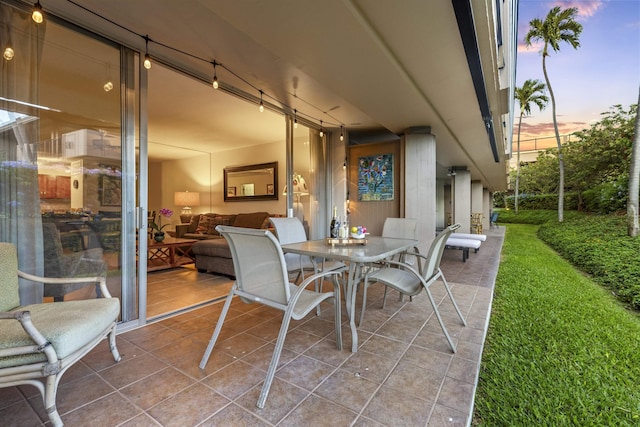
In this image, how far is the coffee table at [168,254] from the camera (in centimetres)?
442

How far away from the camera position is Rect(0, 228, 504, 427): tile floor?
1285mm

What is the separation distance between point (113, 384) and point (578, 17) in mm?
17730

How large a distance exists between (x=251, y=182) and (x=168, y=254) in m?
2.56

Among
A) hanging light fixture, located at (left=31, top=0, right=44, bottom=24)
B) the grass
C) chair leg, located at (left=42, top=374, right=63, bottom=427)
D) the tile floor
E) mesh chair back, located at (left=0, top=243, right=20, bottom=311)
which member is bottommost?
the grass

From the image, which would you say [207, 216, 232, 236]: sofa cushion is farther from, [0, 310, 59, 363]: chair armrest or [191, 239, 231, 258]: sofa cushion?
[0, 310, 59, 363]: chair armrest

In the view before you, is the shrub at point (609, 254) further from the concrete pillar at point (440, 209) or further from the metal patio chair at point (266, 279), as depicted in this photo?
the concrete pillar at point (440, 209)

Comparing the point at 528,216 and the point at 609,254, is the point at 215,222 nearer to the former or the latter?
the point at 609,254

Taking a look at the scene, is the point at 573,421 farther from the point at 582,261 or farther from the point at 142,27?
the point at 582,261

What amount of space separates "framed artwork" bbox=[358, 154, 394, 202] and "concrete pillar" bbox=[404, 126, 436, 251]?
604 millimetres

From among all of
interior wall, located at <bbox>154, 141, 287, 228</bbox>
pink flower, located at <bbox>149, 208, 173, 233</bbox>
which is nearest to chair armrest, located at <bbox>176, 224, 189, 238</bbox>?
interior wall, located at <bbox>154, 141, 287, 228</bbox>

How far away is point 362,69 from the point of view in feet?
7.94

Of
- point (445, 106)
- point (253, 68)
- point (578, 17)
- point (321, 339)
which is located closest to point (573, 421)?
point (321, 339)

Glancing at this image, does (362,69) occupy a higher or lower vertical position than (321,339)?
higher

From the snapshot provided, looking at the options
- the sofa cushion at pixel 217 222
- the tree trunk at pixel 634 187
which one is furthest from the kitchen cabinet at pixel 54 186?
the tree trunk at pixel 634 187
